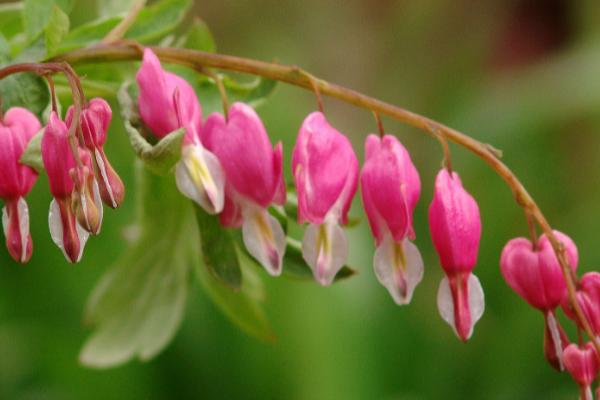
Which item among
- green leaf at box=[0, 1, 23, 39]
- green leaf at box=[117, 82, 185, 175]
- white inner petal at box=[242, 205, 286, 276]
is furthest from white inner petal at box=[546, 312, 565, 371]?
green leaf at box=[0, 1, 23, 39]

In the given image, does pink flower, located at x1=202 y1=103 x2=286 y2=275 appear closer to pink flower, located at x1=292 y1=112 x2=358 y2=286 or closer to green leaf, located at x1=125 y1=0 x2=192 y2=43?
pink flower, located at x1=292 y1=112 x2=358 y2=286

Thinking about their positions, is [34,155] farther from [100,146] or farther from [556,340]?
[556,340]

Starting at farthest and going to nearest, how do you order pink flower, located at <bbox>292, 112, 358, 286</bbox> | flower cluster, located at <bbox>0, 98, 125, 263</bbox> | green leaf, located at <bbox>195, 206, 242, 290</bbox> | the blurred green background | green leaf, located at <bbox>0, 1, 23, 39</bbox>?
the blurred green background, green leaf, located at <bbox>0, 1, 23, 39</bbox>, green leaf, located at <bbox>195, 206, 242, 290</bbox>, pink flower, located at <bbox>292, 112, 358, 286</bbox>, flower cluster, located at <bbox>0, 98, 125, 263</bbox>

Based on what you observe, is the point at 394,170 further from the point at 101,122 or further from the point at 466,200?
the point at 101,122

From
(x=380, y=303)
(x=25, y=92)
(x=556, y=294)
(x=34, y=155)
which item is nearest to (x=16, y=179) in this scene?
(x=34, y=155)

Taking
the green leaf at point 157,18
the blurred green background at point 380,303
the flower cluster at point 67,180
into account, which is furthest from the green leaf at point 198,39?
the blurred green background at point 380,303

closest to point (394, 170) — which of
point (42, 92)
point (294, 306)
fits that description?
point (42, 92)

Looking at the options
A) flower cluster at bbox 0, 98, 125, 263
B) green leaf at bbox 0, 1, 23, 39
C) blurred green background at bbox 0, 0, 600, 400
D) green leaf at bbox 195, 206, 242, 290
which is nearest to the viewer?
flower cluster at bbox 0, 98, 125, 263

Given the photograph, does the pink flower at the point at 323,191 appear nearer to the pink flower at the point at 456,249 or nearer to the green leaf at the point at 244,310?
the pink flower at the point at 456,249
